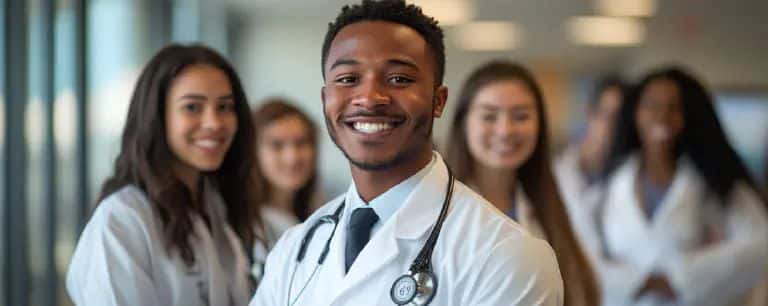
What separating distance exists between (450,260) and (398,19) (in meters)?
0.37

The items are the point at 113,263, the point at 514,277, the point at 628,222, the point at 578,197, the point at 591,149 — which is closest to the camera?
the point at 514,277

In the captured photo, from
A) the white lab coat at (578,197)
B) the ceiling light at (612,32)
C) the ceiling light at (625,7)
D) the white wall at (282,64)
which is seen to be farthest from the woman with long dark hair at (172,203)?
the ceiling light at (625,7)

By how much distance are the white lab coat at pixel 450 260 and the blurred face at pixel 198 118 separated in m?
0.65

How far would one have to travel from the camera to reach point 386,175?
1.56 m

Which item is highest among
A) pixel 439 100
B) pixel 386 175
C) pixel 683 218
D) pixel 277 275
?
pixel 439 100

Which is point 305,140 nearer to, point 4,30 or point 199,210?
point 4,30

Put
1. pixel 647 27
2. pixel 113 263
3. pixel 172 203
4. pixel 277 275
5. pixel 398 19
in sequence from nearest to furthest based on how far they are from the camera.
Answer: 1. pixel 398 19
2. pixel 277 275
3. pixel 113 263
4. pixel 172 203
5. pixel 647 27

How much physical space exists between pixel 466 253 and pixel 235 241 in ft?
3.25

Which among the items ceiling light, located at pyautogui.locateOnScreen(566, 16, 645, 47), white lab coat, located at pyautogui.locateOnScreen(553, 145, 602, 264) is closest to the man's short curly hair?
white lab coat, located at pyautogui.locateOnScreen(553, 145, 602, 264)

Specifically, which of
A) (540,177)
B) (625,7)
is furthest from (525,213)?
(625,7)

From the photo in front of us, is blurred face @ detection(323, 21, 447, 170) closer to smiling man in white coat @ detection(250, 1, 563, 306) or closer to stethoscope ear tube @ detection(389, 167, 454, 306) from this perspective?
smiling man in white coat @ detection(250, 1, 563, 306)

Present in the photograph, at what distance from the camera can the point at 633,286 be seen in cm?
360

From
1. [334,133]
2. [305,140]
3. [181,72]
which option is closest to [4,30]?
[305,140]

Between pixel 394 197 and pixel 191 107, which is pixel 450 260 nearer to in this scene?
pixel 394 197
